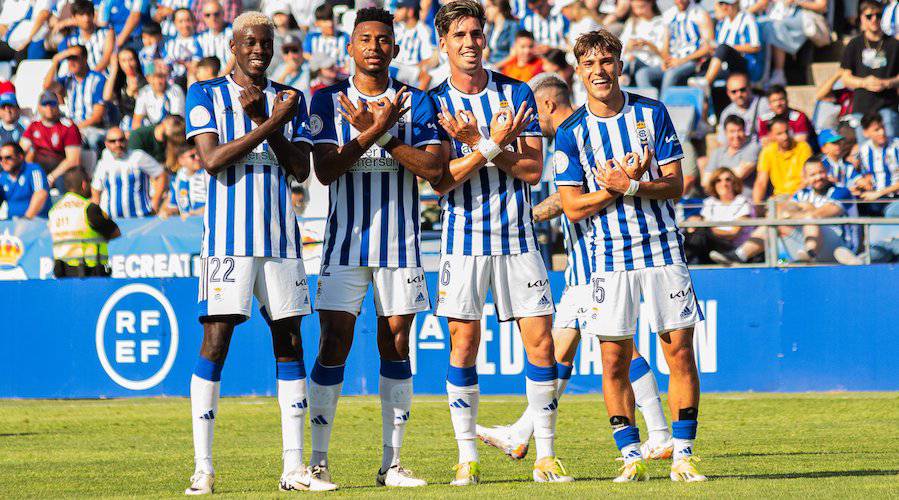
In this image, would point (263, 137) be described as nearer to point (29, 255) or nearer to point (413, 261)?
point (413, 261)

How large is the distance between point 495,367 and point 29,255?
5.50 meters

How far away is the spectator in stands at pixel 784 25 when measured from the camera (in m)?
17.3

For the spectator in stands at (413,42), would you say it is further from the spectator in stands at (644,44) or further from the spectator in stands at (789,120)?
the spectator in stands at (789,120)

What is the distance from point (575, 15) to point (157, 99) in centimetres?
586

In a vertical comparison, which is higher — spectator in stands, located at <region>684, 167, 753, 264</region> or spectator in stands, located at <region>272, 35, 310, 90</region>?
spectator in stands, located at <region>272, 35, 310, 90</region>

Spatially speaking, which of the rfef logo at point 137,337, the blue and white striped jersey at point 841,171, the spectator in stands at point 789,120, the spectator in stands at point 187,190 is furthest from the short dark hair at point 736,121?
the rfef logo at point 137,337

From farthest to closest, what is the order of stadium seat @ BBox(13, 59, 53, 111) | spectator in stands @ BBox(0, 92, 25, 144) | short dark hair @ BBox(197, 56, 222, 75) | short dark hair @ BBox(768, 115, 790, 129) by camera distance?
stadium seat @ BBox(13, 59, 53, 111) < spectator in stands @ BBox(0, 92, 25, 144) < short dark hair @ BBox(768, 115, 790, 129) < short dark hair @ BBox(197, 56, 222, 75)

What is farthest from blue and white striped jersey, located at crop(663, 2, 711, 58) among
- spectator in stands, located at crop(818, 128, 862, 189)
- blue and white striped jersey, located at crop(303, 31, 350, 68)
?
blue and white striped jersey, located at crop(303, 31, 350, 68)

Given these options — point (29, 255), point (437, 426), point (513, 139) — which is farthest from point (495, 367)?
point (513, 139)

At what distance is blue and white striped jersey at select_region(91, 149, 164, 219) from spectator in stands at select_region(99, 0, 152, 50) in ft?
13.4

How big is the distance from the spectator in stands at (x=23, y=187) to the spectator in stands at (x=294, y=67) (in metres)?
3.47

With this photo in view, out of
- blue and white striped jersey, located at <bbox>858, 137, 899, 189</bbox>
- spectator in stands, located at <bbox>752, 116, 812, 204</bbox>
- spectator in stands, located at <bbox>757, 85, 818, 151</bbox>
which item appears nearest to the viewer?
blue and white striped jersey, located at <bbox>858, 137, 899, 189</bbox>

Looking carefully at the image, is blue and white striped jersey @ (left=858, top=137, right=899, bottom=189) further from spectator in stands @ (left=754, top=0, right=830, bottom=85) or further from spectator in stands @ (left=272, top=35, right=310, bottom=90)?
spectator in stands @ (left=272, top=35, right=310, bottom=90)

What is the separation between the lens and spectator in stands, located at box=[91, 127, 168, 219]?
54.9 feet
